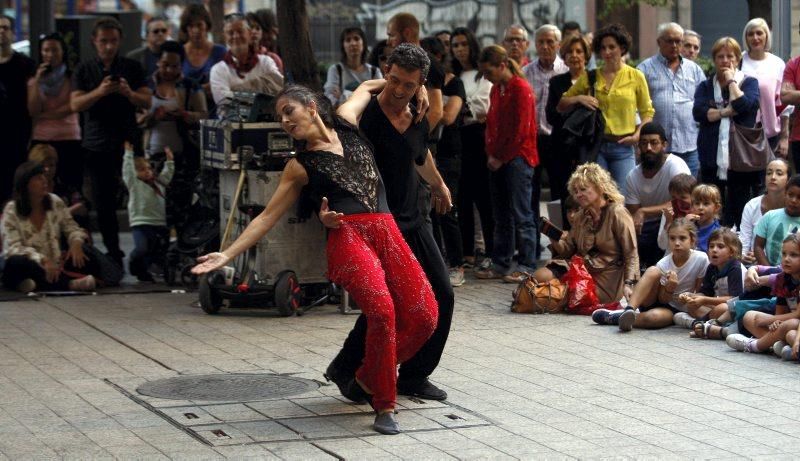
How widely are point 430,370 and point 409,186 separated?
932 millimetres

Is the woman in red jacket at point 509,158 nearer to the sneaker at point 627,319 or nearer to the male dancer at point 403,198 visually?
the sneaker at point 627,319

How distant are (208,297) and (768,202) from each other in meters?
4.03

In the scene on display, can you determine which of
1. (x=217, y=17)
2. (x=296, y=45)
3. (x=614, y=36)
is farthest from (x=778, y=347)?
(x=217, y=17)

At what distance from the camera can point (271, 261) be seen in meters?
11.0

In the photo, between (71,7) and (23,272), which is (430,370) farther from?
(71,7)

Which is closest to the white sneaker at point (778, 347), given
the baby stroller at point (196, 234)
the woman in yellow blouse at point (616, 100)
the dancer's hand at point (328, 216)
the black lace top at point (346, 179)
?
the black lace top at point (346, 179)

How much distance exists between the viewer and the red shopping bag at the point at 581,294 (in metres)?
10.7

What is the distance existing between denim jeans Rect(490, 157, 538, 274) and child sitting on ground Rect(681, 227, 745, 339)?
269cm

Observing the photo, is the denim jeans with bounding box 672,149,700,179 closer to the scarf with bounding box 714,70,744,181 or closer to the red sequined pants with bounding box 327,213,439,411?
the scarf with bounding box 714,70,744,181

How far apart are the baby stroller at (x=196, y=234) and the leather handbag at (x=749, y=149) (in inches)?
165

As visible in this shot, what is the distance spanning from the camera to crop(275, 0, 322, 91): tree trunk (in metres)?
12.0

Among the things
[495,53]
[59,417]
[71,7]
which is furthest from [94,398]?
[71,7]

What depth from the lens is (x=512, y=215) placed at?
41.5ft

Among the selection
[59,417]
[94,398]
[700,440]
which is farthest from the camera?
[94,398]
